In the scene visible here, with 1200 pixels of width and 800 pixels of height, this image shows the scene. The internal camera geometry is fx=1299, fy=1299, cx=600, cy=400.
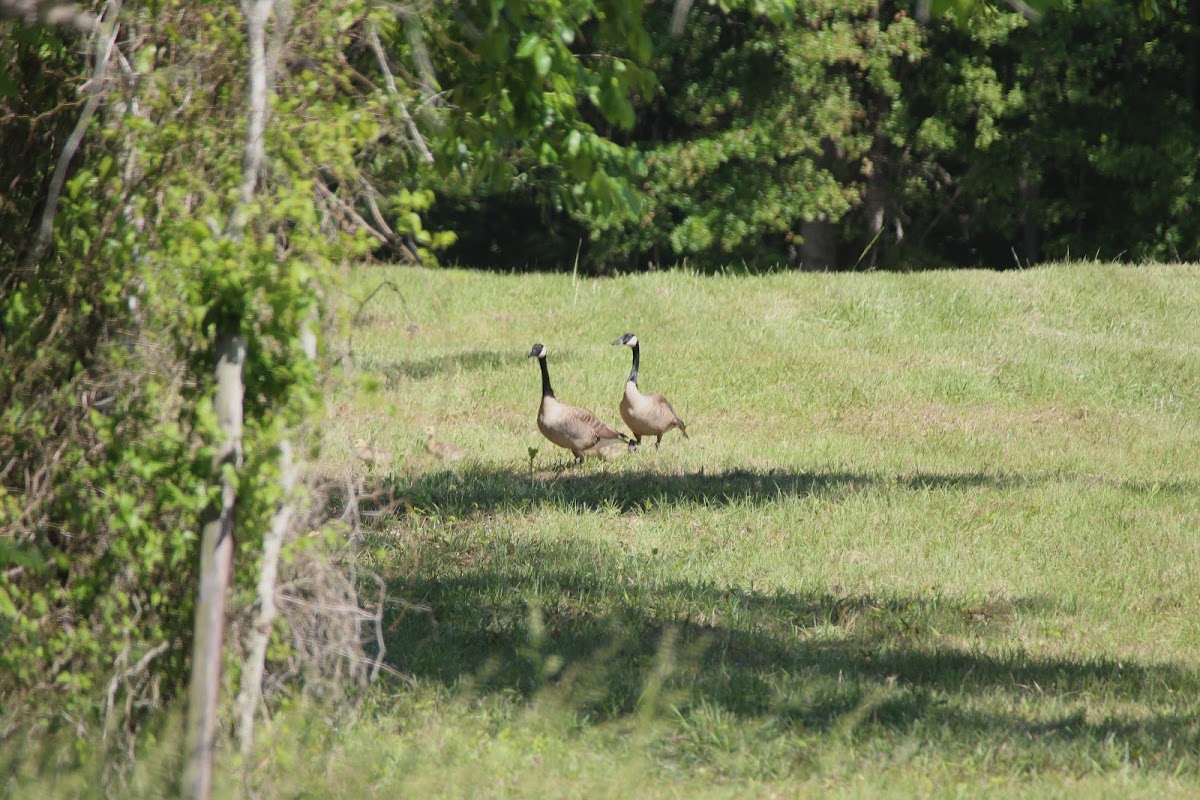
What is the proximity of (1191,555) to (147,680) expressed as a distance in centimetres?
739

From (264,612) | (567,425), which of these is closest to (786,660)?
(264,612)

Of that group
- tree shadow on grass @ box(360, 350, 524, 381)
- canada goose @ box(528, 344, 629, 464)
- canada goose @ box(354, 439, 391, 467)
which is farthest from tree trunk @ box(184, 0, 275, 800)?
tree shadow on grass @ box(360, 350, 524, 381)

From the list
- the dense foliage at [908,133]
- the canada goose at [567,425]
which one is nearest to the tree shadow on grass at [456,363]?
the canada goose at [567,425]

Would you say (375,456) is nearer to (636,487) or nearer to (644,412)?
(636,487)

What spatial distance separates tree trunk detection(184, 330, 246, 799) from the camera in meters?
4.62

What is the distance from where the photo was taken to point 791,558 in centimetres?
895

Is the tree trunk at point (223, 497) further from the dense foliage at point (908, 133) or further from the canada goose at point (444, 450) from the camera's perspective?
the dense foliage at point (908, 133)

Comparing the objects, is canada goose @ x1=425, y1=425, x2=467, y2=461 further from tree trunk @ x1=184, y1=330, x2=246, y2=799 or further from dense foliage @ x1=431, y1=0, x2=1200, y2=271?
dense foliage @ x1=431, y1=0, x2=1200, y2=271

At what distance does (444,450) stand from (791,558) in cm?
414

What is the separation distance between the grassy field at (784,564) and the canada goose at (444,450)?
13 cm

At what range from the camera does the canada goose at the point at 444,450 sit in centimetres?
1186

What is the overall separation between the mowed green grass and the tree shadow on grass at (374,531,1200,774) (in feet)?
0.08

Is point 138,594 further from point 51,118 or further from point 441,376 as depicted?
point 441,376

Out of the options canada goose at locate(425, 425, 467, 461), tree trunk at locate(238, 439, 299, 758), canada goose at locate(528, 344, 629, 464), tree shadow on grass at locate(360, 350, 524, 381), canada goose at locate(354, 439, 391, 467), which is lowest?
tree shadow on grass at locate(360, 350, 524, 381)
